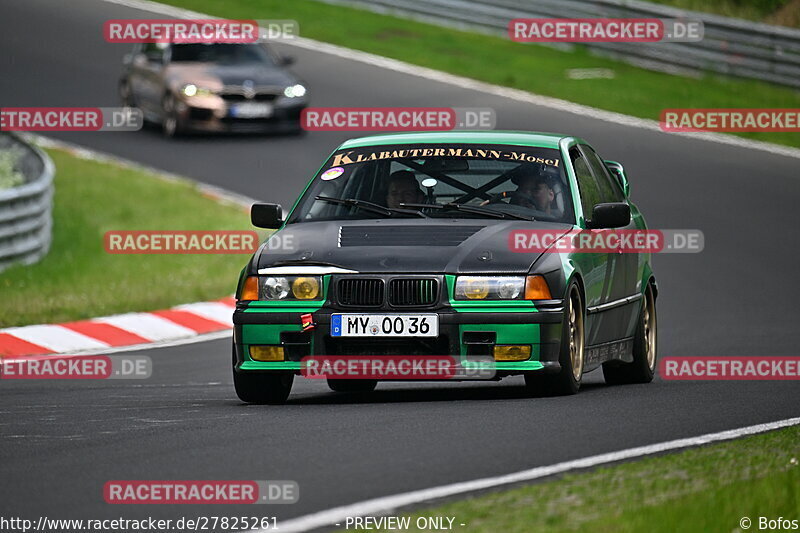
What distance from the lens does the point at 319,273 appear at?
32.2 ft

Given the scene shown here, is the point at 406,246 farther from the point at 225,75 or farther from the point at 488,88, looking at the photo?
the point at 488,88

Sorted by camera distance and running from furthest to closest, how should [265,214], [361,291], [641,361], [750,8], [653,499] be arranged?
[750,8] < [641,361] < [265,214] < [361,291] < [653,499]

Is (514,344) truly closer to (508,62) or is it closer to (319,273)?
(319,273)

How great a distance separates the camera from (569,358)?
9.92 m

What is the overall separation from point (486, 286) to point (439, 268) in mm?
265

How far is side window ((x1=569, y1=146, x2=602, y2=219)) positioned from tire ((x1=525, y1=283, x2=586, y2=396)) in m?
0.85

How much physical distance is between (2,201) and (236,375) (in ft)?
28.2

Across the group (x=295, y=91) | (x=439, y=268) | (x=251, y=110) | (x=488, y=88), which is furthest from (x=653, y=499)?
(x=488, y=88)

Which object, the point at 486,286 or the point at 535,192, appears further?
the point at 535,192

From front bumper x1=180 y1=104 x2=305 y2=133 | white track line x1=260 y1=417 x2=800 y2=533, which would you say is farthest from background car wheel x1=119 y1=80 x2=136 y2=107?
white track line x1=260 y1=417 x2=800 y2=533

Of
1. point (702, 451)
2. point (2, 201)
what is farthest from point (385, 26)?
point (702, 451)

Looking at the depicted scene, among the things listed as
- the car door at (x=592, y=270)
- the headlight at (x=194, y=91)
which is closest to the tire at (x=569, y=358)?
the car door at (x=592, y=270)

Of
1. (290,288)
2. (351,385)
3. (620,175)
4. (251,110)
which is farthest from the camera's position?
(251,110)

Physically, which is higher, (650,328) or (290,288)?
(290,288)
